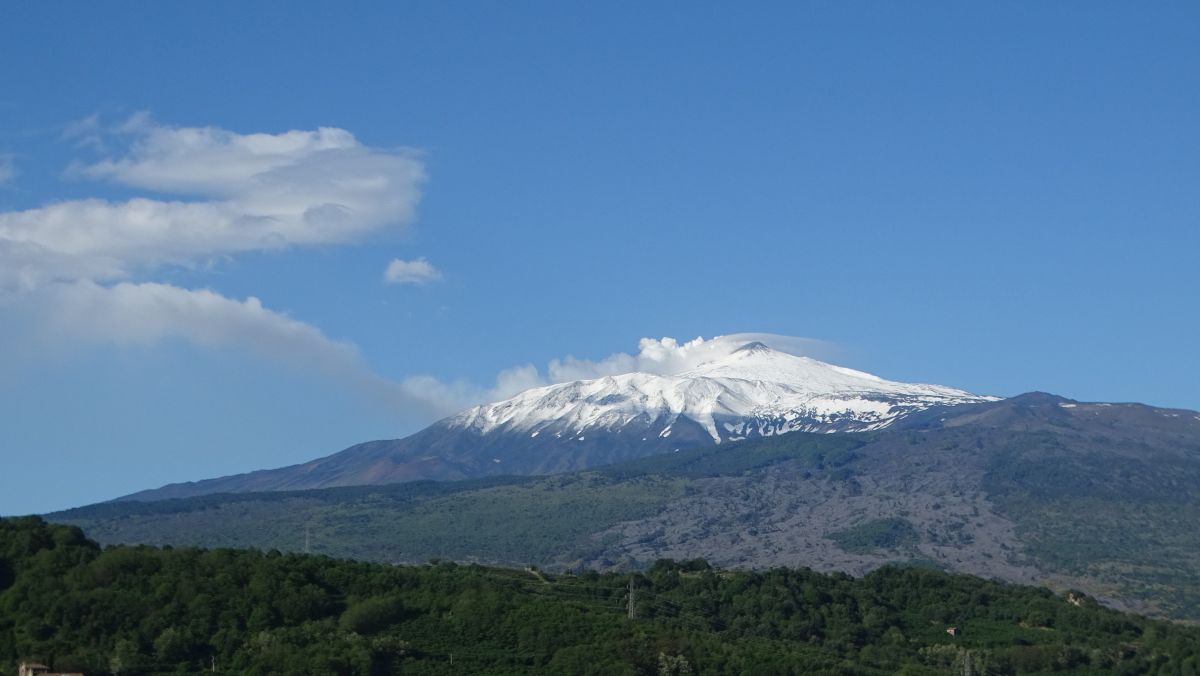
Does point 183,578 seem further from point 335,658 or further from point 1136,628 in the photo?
point 1136,628

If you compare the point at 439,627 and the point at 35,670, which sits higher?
the point at 439,627

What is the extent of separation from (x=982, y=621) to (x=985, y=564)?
95.6m

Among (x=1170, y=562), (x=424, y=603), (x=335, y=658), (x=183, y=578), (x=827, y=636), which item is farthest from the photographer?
(x=1170, y=562)

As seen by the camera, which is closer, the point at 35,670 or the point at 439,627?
the point at 35,670

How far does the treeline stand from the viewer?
68938 mm

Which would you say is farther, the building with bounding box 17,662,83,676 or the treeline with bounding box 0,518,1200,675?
the treeline with bounding box 0,518,1200,675

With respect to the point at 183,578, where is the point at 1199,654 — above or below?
below

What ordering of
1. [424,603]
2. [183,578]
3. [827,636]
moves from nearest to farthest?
[183,578] → [424,603] → [827,636]

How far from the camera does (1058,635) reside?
98.3 metres

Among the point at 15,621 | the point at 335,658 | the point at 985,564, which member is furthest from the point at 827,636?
the point at 985,564

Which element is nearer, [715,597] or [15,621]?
[15,621]

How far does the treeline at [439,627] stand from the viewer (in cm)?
6894

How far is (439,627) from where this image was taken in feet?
255

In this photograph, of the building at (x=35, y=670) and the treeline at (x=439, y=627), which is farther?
the treeline at (x=439, y=627)
